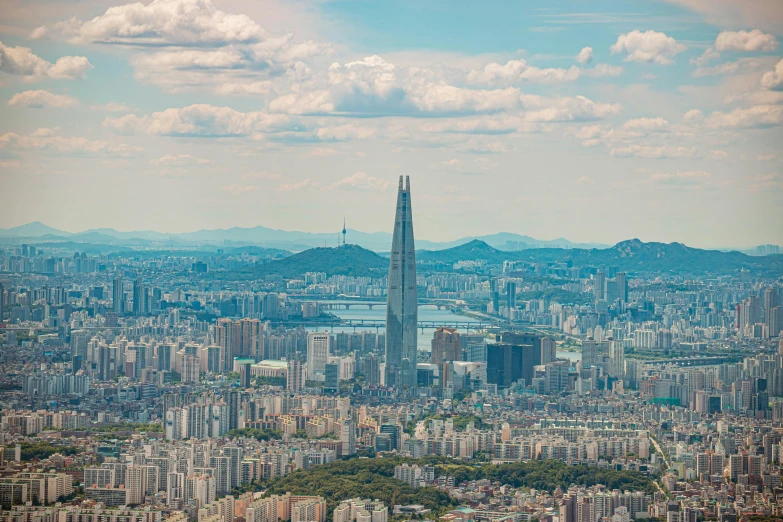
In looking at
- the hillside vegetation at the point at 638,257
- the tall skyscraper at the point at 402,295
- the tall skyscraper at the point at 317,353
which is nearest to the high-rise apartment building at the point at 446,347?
the tall skyscraper at the point at 402,295

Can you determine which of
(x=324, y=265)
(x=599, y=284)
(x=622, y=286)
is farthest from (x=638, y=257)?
(x=324, y=265)

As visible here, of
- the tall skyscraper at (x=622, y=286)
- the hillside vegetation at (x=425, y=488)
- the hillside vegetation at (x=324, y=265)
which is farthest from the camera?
the hillside vegetation at (x=324, y=265)

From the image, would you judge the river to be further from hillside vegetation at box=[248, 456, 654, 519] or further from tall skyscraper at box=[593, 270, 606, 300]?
hillside vegetation at box=[248, 456, 654, 519]

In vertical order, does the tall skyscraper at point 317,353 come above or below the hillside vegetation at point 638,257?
below

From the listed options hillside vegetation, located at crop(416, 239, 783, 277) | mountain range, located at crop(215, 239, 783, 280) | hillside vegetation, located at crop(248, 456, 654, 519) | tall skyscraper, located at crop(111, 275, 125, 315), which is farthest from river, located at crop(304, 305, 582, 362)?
hillside vegetation, located at crop(248, 456, 654, 519)

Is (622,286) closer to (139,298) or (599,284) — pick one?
(599,284)

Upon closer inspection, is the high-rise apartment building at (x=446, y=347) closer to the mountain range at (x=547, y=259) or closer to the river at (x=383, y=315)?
the river at (x=383, y=315)
